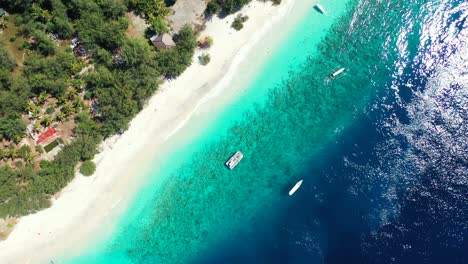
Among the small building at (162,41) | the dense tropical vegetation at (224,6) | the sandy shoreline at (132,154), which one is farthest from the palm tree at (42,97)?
the dense tropical vegetation at (224,6)

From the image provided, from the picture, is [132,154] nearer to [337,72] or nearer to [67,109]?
[67,109]

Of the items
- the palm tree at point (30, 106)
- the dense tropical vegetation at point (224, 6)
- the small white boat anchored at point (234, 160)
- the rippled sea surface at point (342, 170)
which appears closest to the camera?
the rippled sea surface at point (342, 170)

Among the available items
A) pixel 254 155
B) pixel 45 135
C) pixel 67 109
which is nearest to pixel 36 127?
pixel 45 135

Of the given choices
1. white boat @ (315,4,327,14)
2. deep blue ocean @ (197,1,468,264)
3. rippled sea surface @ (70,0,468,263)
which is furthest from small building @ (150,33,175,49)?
deep blue ocean @ (197,1,468,264)

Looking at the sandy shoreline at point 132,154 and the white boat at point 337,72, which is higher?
the sandy shoreline at point 132,154

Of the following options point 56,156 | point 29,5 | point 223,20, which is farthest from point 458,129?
point 29,5

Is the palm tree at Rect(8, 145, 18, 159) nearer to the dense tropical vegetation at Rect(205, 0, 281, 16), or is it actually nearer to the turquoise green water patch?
the turquoise green water patch

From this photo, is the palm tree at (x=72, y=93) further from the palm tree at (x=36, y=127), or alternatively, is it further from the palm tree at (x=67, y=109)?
the palm tree at (x=36, y=127)
